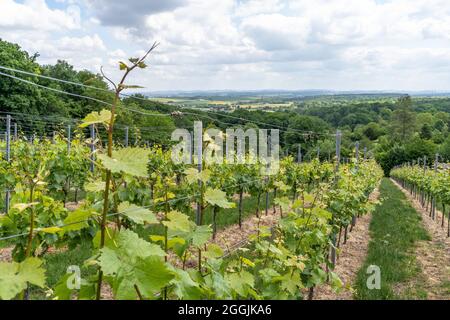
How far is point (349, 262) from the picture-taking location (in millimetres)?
7941

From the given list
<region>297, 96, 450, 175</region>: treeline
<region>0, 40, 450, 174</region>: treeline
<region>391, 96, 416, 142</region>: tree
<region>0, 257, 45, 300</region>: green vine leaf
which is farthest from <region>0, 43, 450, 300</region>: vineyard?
<region>391, 96, 416, 142</region>: tree

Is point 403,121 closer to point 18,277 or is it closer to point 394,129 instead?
point 394,129

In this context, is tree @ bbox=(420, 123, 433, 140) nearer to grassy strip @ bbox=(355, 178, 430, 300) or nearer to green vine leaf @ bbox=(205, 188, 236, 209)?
grassy strip @ bbox=(355, 178, 430, 300)

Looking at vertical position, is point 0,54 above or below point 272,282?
above

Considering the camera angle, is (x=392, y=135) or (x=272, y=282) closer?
(x=272, y=282)

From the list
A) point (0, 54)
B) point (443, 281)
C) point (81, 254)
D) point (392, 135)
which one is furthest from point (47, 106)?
point (392, 135)

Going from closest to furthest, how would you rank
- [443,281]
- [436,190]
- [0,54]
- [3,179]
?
1. [443,281]
2. [3,179]
3. [436,190]
4. [0,54]

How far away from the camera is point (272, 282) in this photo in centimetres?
289

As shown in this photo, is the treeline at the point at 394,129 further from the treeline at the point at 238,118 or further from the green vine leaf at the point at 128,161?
the green vine leaf at the point at 128,161

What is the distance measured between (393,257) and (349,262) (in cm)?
90

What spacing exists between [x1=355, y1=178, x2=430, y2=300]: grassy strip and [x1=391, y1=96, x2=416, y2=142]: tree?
67626 mm
